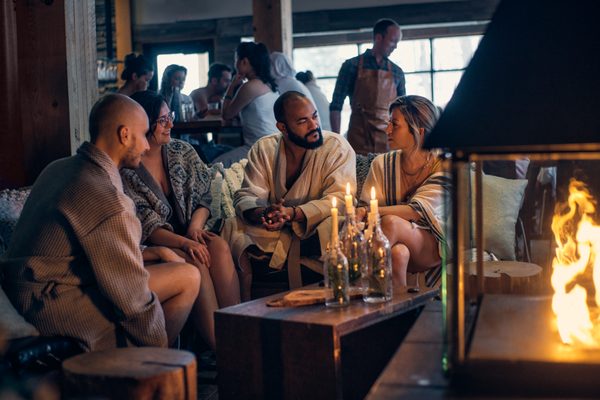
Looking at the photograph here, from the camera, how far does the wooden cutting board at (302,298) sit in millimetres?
3098

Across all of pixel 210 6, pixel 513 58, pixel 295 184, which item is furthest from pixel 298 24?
pixel 513 58

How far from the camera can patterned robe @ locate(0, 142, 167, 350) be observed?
9.91 ft

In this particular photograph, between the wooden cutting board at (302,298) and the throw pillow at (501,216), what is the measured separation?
1354mm

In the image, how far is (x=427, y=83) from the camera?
11086 millimetres

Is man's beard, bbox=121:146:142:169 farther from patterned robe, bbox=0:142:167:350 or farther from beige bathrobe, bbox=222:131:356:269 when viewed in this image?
beige bathrobe, bbox=222:131:356:269

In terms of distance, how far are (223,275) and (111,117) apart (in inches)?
40.7

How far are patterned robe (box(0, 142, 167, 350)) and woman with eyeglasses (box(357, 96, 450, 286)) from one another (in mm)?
1188

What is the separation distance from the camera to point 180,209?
4.29 m

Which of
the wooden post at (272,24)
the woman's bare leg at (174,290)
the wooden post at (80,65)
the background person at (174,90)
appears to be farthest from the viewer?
the wooden post at (272,24)

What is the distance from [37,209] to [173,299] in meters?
0.68

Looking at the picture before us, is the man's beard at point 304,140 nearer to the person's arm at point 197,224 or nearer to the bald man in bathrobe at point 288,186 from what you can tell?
the bald man in bathrobe at point 288,186

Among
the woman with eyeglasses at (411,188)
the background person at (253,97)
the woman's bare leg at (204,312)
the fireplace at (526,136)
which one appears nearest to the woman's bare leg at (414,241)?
the woman with eyeglasses at (411,188)

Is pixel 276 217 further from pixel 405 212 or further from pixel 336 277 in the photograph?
pixel 336 277

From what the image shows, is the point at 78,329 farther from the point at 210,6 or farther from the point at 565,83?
the point at 210,6
